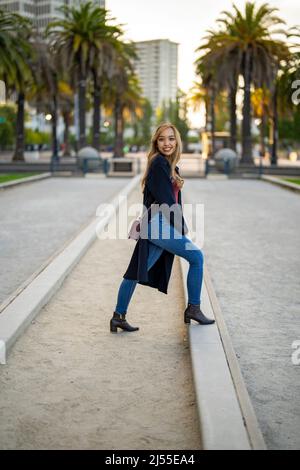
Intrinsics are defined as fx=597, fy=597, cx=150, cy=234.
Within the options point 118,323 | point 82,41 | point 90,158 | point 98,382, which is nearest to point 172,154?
point 118,323

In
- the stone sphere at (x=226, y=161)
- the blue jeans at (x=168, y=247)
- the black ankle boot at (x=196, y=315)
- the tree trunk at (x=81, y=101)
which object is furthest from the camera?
the tree trunk at (x=81, y=101)

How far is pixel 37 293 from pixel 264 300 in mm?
2388

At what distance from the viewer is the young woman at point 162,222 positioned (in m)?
4.63

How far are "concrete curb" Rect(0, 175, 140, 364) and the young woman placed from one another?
104 cm

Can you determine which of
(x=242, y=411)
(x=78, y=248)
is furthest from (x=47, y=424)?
(x=78, y=248)

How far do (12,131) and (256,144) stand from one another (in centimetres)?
5803

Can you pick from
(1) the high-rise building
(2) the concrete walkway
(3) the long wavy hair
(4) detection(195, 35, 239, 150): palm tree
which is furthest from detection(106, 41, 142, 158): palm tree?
(1) the high-rise building

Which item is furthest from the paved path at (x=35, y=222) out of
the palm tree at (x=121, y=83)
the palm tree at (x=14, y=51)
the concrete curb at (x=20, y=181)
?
the palm tree at (x=121, y=83)

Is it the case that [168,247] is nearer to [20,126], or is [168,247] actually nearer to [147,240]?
[147,240]

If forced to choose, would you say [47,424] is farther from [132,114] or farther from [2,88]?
[132,114]

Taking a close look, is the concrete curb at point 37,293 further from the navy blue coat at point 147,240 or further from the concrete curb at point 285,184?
the concrete curb at point 285,184

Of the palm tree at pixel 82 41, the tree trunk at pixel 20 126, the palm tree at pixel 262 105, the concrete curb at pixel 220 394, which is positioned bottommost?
the concrete curb at pixel 220 394

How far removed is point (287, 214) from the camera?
48.1ft

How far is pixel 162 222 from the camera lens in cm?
473
